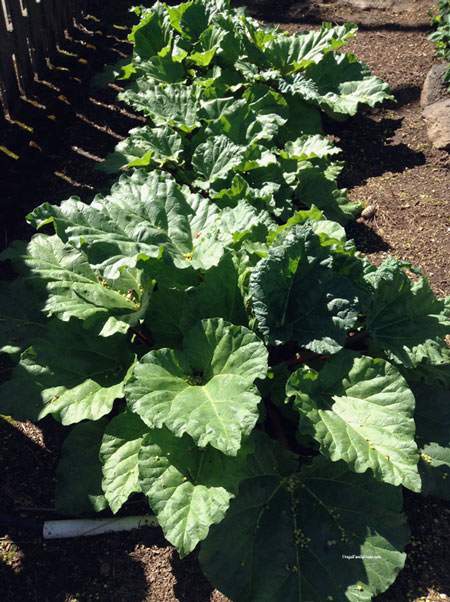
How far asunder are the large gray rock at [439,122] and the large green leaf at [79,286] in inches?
106

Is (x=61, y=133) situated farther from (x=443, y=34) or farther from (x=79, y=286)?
(x=443, y=34)

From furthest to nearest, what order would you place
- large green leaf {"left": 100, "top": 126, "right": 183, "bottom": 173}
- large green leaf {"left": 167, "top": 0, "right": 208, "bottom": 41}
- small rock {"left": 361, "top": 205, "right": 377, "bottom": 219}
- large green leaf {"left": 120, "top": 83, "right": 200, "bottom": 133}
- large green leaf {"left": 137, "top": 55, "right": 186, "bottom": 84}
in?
large green leaf {"left": 167, "top": 0, "right": 208, "bottom": 41} → large green leaf {"left": 137, "top": 55, "right": 186, "bottom": 84} → small rock {"left": 361, "top": 205, "right": 377, "bottom": 219} → large green leaf {"left": 120, "top": 83, "right": 200, "bottom": 133} → large green leaf {"left": 100, "top": 126, "right": 183, "bottom": 173}

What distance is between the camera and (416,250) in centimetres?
364

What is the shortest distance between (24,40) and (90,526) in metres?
3.44

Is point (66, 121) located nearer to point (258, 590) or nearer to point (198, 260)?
point (198, 260)

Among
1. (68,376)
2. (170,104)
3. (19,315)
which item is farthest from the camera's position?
(170,104)

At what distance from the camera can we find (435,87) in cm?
473

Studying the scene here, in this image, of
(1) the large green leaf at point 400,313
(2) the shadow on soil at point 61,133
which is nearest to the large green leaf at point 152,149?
(2) the shadow on soil at point 61,133

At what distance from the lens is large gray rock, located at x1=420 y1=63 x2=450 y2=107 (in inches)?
185

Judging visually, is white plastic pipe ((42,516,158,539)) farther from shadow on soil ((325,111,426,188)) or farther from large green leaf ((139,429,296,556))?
shadow on soil ((325,111,426,188))

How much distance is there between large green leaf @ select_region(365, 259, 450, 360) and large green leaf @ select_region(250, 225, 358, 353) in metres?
0.16

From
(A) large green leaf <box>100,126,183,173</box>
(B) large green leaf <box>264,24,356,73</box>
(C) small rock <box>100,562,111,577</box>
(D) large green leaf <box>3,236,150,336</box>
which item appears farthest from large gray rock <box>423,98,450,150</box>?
(C) small rock <box>100,562,111,577</box>

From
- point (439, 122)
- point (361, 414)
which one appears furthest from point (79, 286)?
point (439, 122)

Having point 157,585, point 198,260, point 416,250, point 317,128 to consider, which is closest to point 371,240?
point 416,250
